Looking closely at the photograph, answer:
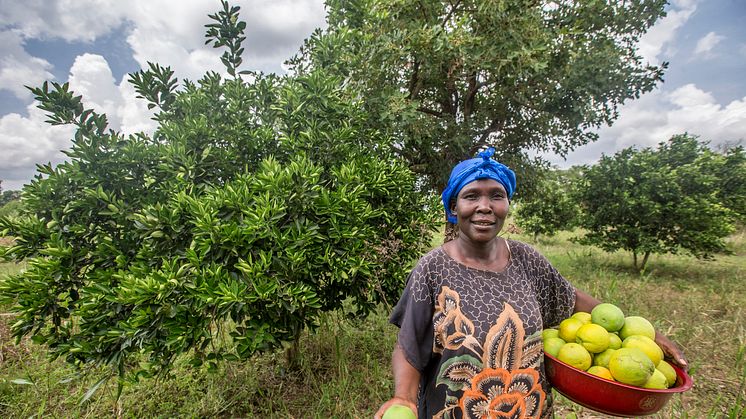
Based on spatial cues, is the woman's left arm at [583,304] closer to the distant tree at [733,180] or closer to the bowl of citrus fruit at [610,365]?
the bowl of citrus fruit at [610,365]

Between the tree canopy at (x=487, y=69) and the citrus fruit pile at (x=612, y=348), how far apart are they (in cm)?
310

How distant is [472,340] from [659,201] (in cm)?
1116

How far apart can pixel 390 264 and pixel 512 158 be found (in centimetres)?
545

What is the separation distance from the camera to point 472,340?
5.11 feet

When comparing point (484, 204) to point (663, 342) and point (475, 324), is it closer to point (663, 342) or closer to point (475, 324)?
point (475, 324)

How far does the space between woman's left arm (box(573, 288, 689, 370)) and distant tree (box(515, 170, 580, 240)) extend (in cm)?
838

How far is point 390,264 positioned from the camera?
10.9 ft

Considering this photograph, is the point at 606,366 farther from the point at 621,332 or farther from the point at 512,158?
the point at 512,158

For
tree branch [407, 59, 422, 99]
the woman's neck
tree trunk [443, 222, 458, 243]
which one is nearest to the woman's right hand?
the woman's neck

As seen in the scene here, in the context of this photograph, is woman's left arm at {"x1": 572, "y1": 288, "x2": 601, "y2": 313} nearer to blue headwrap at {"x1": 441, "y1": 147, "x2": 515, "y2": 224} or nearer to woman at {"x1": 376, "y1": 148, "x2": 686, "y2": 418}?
woman at {"x1": 376, "y1": 148, "x2": 686, "y2": 418}

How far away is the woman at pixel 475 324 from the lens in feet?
5.13

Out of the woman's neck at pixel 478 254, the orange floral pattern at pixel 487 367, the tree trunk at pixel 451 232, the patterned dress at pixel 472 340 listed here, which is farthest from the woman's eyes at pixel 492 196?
the tree trunk at pixel 451 232

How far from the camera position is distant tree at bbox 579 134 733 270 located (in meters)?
8.79

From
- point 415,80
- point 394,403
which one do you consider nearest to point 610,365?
point 394,403
